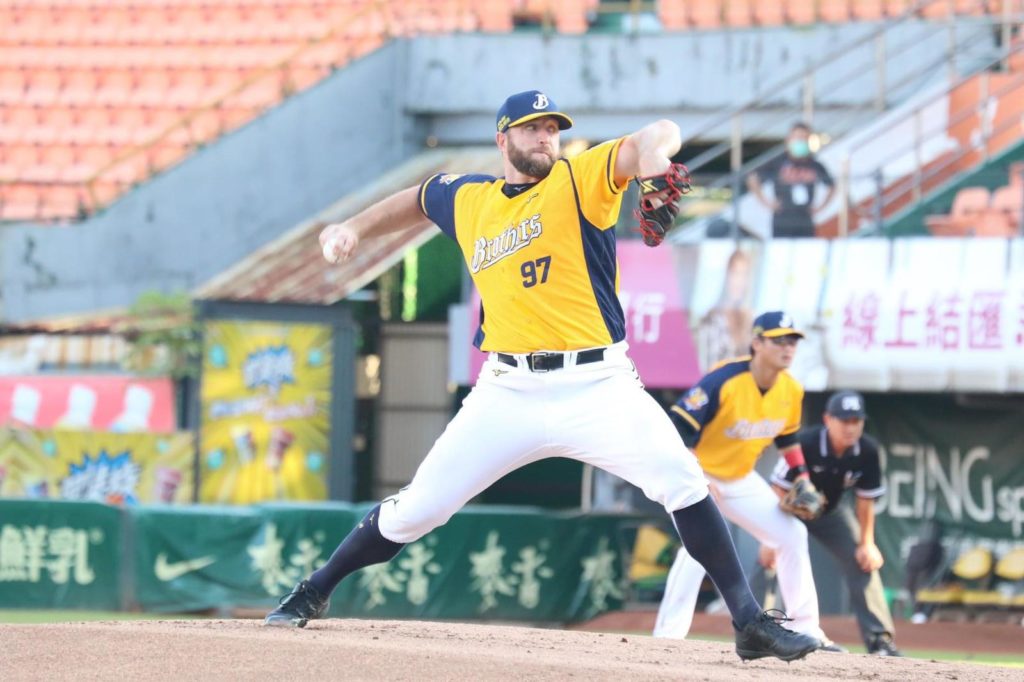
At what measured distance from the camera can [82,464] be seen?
15.3m

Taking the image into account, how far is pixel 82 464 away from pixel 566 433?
1026cm

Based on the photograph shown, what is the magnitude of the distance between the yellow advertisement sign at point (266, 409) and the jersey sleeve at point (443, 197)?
Result: 966 centimetres

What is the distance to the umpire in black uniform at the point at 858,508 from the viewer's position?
385 inches

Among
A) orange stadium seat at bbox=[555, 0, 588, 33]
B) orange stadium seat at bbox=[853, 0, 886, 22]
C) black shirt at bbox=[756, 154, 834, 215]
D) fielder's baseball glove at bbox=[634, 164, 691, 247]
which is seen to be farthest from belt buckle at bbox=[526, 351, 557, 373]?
orange stadium seat at bbox=[555, 0, 588, 33]

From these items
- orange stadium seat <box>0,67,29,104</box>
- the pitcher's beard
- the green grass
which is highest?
orange stadium seat <box>0,67,29,104</box>

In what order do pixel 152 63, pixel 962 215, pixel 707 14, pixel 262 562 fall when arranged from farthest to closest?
pixel 152 63 < pixel 707 14 < pixel 962 215 < pixel 262 562

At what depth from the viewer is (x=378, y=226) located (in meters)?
6.46

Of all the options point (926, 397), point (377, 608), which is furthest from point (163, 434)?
point (926, 397)

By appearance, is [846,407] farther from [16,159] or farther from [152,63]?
[152,63]

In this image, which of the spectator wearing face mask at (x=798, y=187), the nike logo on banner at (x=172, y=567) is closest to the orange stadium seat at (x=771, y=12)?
the spectator wearing face mask at (x=798, y=187)

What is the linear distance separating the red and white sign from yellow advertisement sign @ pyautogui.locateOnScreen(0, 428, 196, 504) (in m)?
0.63

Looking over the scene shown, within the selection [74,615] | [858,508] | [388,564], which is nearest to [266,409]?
[388,564]

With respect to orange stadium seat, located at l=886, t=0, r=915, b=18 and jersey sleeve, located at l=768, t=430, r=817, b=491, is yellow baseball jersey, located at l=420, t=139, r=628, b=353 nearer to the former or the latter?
jersey sleeve, located at l=768, t=430, r=817, b=491

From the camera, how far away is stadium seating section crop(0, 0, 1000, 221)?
18.2 meters
